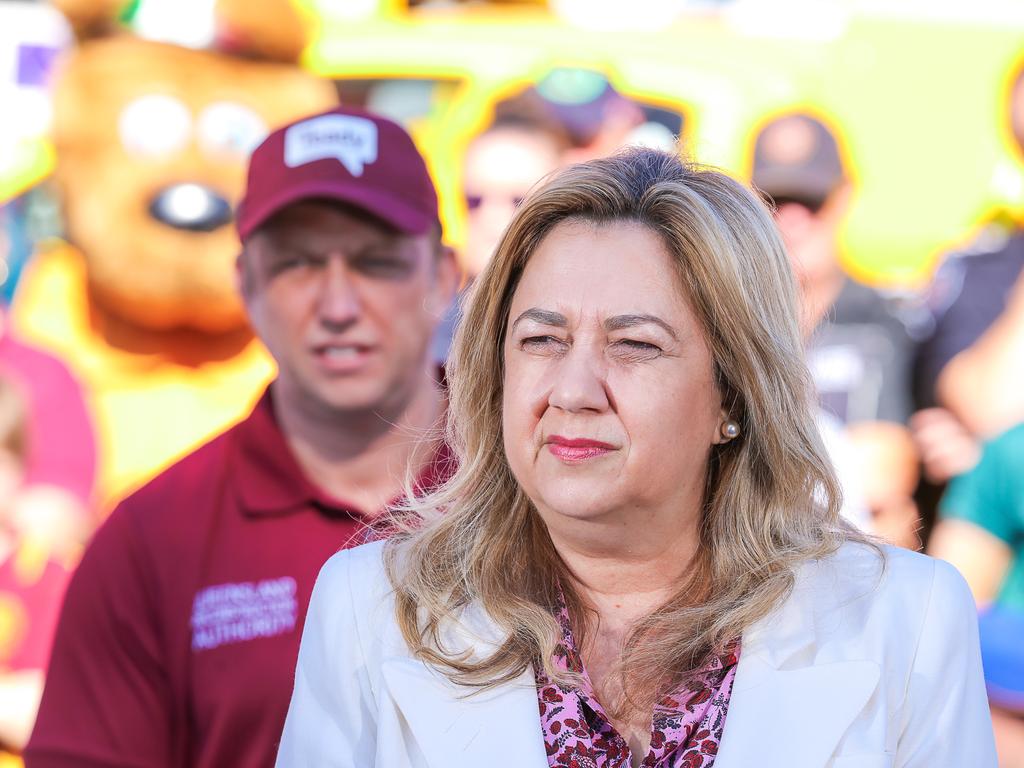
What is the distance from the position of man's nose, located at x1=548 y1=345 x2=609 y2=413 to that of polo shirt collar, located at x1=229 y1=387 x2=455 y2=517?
1.95 ft

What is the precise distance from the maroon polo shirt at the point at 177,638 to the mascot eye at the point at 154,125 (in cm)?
191

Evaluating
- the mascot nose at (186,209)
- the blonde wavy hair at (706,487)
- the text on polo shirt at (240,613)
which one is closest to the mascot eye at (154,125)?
the mascot nose at (186,209)

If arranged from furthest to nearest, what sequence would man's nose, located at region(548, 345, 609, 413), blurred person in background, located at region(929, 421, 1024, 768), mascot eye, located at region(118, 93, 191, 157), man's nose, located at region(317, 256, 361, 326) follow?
mascot eye, located at region(118, 93, 191, 157) → blurred person in background, located at region(929, 421, 1024, 768) → man's nose, located at region(317, 256, 361, 326) → man's nose, located at region(548, 345, 609, 413)

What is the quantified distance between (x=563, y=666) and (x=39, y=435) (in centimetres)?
262

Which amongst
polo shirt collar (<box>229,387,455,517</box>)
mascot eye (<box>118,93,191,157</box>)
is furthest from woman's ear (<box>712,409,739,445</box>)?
mascot eye (<box>118,93,191,157</box>)

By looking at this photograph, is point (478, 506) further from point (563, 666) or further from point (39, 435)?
point (39, 435)

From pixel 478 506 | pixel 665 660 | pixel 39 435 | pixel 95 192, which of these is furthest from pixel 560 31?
pixel 665 660

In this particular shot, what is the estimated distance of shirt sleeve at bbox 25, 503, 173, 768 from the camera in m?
2.05

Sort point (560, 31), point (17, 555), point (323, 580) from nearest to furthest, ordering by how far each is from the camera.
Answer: point (323, 580), point (17, 555), point (560, 31)

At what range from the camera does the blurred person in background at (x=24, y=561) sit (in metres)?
3.75

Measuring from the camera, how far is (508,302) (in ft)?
6.11

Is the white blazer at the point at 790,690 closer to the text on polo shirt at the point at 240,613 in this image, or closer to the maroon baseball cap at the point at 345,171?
the text on polo shirt at the point at 240,613

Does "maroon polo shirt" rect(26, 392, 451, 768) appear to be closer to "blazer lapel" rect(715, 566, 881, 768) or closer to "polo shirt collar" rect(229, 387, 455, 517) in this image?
"polo shirt collar" rect(229, 387, 455, 517)

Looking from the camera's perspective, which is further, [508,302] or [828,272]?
[828,272]
